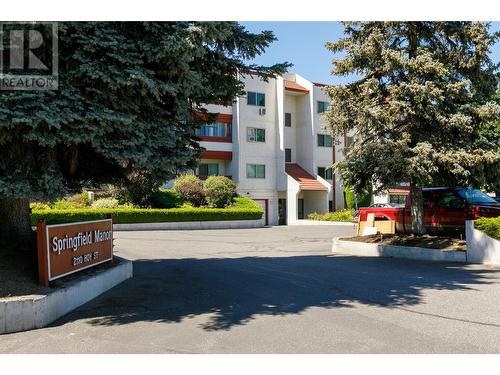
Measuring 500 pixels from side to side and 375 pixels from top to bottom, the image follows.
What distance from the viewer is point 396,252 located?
1485 cm

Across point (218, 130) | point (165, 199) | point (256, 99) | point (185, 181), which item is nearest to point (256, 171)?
point (218, 130)

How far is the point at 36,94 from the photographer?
7.10 metres

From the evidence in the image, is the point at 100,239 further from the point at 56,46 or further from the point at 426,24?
the point at 426,24

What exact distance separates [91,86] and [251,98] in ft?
107

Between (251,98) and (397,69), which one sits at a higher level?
(251,98)

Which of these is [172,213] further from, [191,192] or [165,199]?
[191,192]

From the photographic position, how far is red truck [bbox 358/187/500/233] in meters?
14.9

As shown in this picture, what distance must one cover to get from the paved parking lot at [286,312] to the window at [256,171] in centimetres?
2697

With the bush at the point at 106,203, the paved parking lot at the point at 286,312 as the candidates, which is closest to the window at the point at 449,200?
the paved parking lot at the point at 286,312

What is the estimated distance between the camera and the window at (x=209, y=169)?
39.1 m

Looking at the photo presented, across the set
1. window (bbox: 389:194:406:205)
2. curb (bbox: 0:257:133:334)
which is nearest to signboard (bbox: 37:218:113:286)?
curb (bbox: 0:257:133:334)

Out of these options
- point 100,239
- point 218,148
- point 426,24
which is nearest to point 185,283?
point 100,239

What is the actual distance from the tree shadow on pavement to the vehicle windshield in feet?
10.7

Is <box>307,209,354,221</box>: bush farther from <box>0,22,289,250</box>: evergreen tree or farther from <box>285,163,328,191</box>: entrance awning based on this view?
<box>0,22,289,250</box>: evergreen tree
